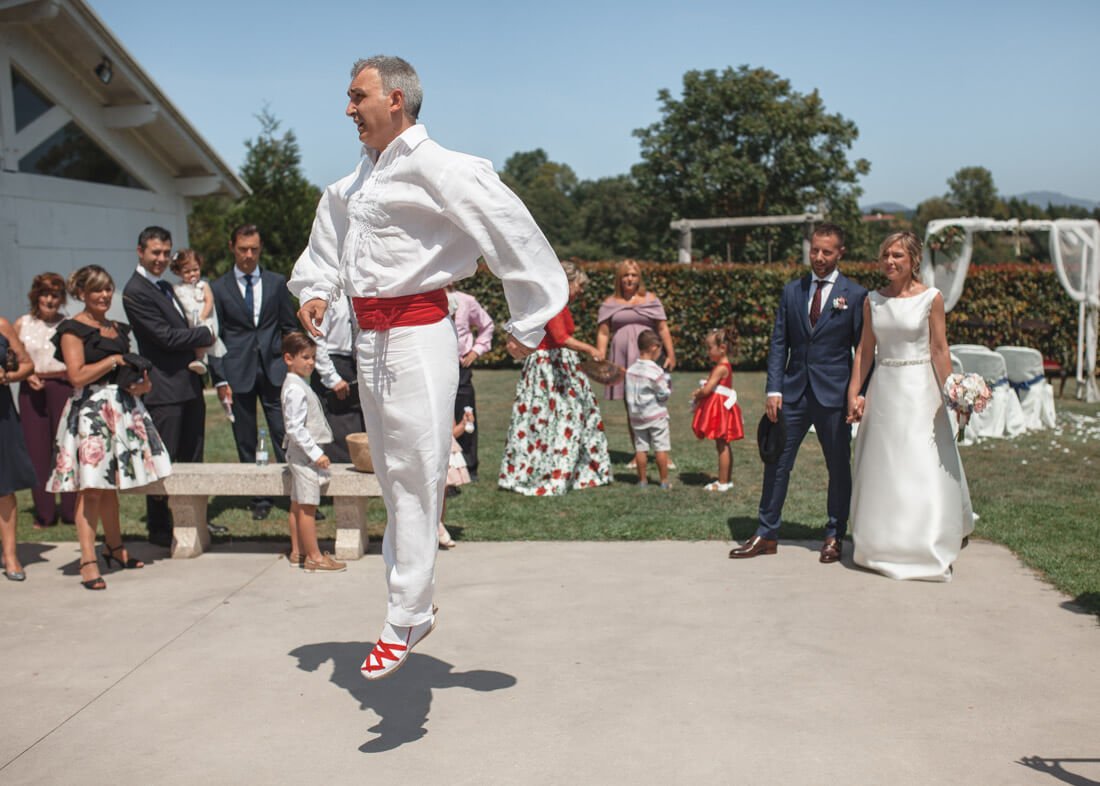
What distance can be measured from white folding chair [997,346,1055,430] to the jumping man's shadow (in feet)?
32.8

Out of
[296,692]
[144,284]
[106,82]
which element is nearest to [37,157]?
[106,82]

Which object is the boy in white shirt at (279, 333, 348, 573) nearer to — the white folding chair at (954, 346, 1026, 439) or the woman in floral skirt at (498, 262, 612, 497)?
the woman in floral skirt at (498, 262, 612, 497)

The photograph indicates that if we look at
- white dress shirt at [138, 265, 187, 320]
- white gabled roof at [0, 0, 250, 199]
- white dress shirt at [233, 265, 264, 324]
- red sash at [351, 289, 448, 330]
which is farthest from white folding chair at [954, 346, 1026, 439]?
white gabled roof at [0, 0, 250, 199]

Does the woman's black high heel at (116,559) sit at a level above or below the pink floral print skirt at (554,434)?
below

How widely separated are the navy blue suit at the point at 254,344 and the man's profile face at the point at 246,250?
0.18 metres

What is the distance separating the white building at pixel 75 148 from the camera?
12477mm

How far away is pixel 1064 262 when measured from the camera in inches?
631

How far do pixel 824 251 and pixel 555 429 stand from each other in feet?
11.1

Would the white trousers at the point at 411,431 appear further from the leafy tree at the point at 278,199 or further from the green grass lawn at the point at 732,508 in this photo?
the leafy tree at the point at 278,199

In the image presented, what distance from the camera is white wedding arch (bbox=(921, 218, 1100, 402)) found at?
14859 millimetres

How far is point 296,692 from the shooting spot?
4.55 meters

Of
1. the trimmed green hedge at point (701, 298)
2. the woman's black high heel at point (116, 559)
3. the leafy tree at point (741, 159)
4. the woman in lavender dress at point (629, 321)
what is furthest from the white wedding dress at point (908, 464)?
the leafy tree at point (741, 159)

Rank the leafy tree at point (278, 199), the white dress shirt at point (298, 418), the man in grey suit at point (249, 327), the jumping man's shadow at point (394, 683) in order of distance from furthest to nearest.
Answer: the leafy tree at point (278, 199) → the man in grey suit at point (249, 327) → the white dress shirt at point (298, 418) → the jumping man's shadow at point (394, 683)

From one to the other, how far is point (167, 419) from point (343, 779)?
14.3 feet
